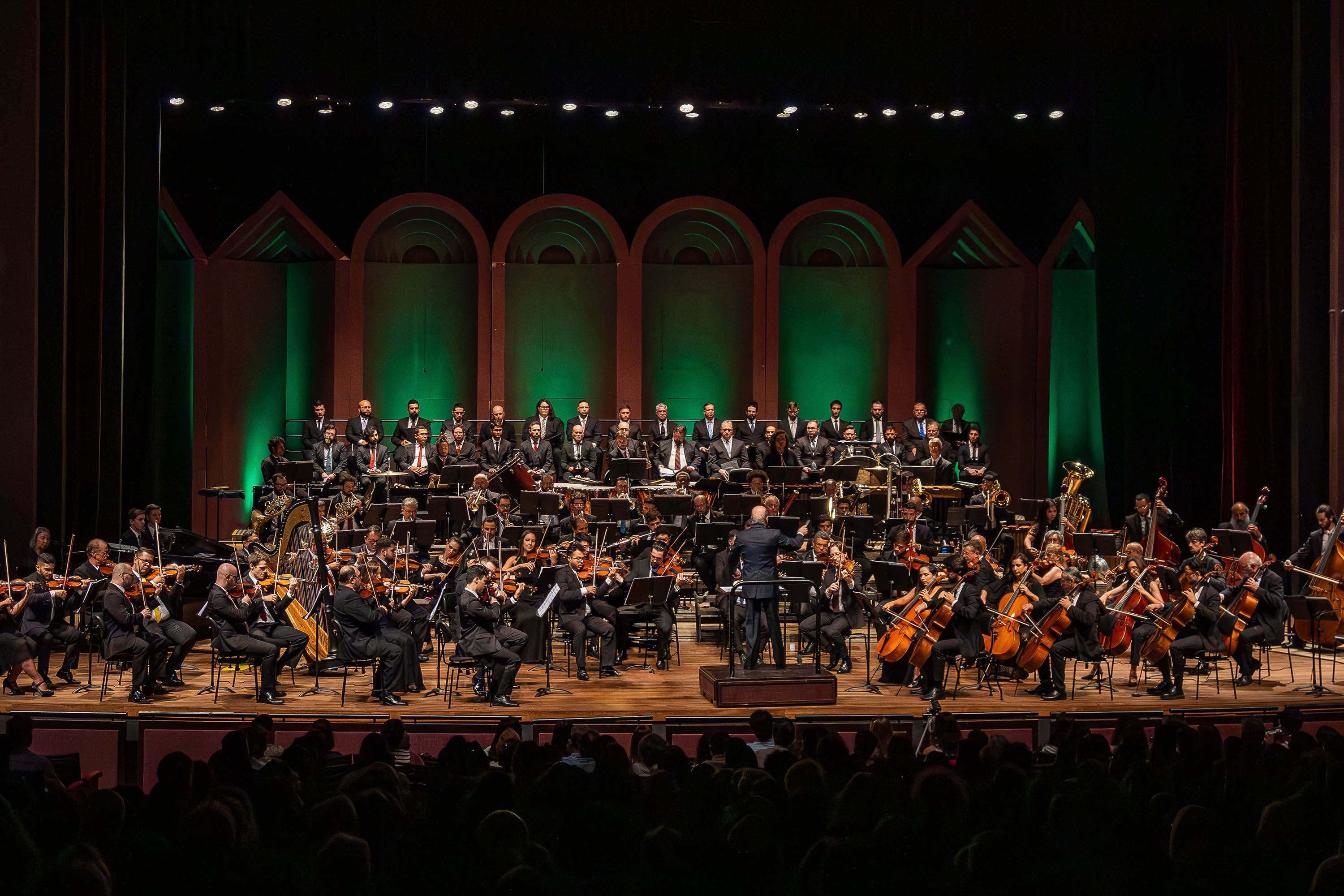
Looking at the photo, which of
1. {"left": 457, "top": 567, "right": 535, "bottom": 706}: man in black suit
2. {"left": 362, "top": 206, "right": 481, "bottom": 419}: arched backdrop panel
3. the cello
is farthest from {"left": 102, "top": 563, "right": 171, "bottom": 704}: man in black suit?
the cello

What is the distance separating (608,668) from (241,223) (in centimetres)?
1005

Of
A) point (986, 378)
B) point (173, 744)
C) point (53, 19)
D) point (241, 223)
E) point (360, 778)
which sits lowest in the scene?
point (173, 744)

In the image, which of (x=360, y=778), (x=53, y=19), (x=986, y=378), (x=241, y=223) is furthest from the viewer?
(x=986, y=378)

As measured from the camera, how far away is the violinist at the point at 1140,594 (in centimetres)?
1008

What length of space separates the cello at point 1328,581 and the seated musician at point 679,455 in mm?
6531

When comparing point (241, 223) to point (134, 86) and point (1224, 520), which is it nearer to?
point (134, 86)

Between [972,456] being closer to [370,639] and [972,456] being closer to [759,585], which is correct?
[759,585]

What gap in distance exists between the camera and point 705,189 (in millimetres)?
17875

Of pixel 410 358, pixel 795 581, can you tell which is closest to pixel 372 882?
pixel 795 581

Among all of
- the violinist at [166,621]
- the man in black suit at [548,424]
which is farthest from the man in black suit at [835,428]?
the violinist at [166,621]

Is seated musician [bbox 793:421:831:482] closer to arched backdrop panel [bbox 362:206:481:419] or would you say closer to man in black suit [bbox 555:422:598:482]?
man in black suit [bbox 555:422:598:482]

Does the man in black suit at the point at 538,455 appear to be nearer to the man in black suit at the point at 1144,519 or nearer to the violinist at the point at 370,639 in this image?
the violinist at the point at 370,639

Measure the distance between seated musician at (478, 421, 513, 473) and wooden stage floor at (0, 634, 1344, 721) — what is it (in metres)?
4.31

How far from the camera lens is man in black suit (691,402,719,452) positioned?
15.7 meters
